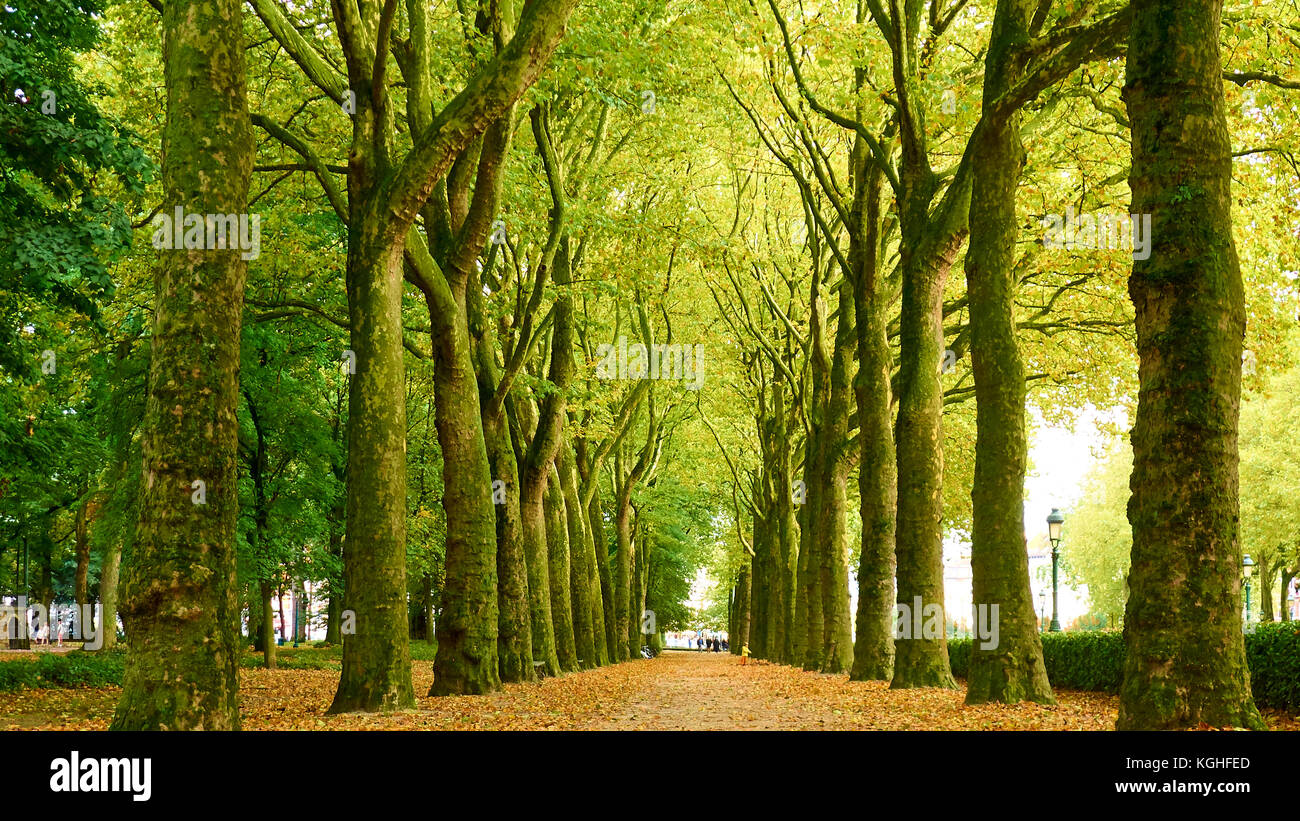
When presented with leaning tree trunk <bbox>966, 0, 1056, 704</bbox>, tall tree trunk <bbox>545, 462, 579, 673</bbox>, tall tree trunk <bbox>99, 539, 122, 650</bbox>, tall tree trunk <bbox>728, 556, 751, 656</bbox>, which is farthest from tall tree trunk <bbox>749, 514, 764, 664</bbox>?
leaning tree trunk <bbox>966, 0, 1056, 704</bbox>

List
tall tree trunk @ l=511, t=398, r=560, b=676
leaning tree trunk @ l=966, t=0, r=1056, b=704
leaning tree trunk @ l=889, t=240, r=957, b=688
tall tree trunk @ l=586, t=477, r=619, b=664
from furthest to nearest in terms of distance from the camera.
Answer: tall tree trunk @ l=586, t=477, r=619, b=664 → tall tree trunk @ l=511, t=398, r=560, b=676 → leaning tree trunk @ l=889, t=240, r=957, b=688 → leaning tree trunk @ l=966, t=0, r=1056, b=704

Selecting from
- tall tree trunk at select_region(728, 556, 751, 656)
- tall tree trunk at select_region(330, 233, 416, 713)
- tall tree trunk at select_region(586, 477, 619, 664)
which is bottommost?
tall tree trunk at select_region(728, 556, 751, 656)

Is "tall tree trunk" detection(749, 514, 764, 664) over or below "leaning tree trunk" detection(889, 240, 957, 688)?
below

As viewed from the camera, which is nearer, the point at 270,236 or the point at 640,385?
the point at 270,236

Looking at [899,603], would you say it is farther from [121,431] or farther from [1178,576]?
[121,431]

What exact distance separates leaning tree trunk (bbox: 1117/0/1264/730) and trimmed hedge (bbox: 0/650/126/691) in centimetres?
1724

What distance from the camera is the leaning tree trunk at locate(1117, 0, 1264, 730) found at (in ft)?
23.3

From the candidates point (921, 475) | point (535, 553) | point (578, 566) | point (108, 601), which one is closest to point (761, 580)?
point (578, 566)

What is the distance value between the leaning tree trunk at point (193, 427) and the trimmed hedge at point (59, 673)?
1252 cm

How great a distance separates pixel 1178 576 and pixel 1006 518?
5.38 metres

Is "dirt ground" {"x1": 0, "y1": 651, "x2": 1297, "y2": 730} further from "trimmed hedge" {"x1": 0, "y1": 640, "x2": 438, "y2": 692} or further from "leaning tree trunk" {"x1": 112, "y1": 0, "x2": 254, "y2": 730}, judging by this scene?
"leaning tree trunk" {"x1": 112, "y1": 0, "x2": 254, "y2": 730}

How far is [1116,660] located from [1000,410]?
8.67m

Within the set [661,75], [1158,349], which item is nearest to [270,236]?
[661,75]

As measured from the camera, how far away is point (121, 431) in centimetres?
2056
